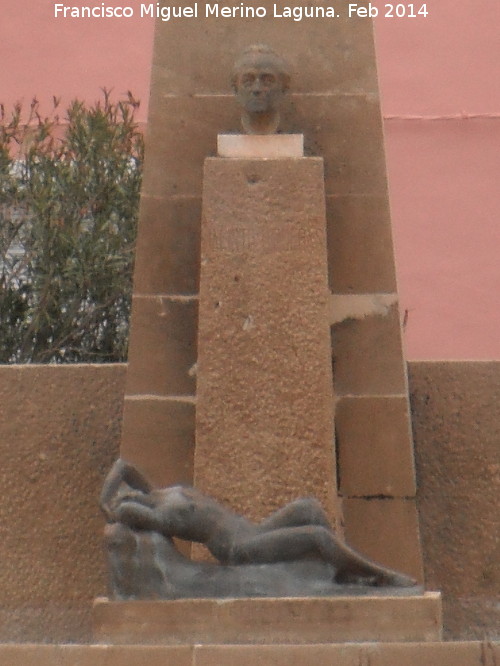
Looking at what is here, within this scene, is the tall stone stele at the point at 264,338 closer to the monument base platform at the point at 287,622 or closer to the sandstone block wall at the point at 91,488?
the sandstone block wall at the point at 91,488

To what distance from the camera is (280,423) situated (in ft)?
17.2

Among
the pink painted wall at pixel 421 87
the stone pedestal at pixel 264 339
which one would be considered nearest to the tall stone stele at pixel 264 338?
the stone pedestal at pixel 264 339

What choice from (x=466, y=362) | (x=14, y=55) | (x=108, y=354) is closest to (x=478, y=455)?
(x=466, y=362)

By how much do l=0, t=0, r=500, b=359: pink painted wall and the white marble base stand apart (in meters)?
3.82

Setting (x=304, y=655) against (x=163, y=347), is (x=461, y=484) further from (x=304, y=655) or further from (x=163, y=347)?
(x=304, y=655)

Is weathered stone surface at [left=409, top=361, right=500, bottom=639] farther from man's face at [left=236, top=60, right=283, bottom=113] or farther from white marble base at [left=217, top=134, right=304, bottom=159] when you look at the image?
man's face at [left=236, top=60, right=283, bottom=113]

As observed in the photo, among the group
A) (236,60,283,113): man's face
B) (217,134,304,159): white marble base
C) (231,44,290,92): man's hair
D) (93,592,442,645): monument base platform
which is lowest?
(93,592,442,645): monument base platform

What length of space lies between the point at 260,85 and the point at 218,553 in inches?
57.6

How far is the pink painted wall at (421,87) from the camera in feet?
31.2

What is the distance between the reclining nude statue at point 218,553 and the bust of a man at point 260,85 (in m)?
1.23

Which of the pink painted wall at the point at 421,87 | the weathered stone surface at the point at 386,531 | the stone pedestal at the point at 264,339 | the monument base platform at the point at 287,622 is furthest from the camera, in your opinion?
the pink painted wall at the point at 421,87

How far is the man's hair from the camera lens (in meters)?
5.67

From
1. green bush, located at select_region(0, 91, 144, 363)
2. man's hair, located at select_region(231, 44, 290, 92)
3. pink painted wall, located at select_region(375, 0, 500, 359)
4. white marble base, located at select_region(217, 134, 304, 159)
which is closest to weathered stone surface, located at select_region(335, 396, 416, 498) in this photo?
white marble base, located at select_region(217, 134, 304, 159)

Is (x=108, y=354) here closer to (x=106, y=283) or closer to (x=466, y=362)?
(x=106, y=283)
